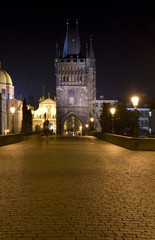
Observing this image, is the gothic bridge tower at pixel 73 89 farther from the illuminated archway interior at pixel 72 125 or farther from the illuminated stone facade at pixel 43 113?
the illuminated archway interior at pixel 72 125

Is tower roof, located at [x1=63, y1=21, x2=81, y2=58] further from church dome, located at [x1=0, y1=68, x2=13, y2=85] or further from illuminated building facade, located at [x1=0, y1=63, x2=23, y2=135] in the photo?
illuminated building facade, located at [x1=0, y1=63, x2=23, y2=135]

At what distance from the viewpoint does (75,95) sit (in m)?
88.4

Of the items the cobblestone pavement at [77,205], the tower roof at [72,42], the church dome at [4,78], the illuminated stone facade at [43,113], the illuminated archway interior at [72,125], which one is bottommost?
the cobblestone pavement at [77,205]

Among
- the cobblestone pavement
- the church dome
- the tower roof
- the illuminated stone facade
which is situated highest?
the tower roof

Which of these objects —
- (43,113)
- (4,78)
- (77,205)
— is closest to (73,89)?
(4,78)

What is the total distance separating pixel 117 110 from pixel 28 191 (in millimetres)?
61059

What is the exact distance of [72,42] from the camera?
306 ft

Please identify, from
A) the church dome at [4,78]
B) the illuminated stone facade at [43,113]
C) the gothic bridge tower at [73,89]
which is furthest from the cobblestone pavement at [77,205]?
the illuminated stone facade at [43,113]

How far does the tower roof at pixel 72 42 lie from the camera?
3628 inches

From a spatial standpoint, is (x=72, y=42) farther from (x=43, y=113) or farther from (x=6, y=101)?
(x=43, y=113)

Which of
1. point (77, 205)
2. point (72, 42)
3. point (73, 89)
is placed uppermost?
point (72, 42)

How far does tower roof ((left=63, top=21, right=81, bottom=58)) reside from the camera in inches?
3628

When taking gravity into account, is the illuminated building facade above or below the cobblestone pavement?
above

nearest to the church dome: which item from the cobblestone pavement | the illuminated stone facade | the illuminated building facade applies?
the illuminated building facade
